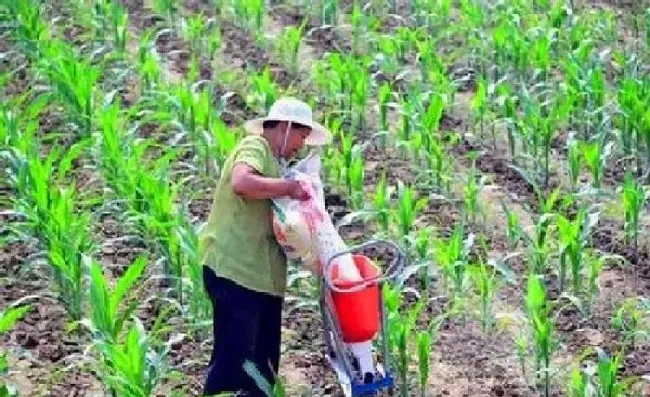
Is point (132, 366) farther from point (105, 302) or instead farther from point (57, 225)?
point (57, 225)

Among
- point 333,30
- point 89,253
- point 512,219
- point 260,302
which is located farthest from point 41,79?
point 260,302

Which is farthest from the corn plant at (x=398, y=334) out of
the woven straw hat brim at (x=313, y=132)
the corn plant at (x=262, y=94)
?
the corn plant at (x=262, y=94)

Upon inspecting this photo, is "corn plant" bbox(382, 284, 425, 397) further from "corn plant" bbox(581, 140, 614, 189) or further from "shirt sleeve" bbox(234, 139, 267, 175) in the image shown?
"corn plant" bbox(581, 140, 614, 189)

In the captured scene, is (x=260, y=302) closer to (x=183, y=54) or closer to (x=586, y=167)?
(x=586, y=167)

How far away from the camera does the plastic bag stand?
479 centimetres

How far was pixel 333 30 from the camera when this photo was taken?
10617mm

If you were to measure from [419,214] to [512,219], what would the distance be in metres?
0.88

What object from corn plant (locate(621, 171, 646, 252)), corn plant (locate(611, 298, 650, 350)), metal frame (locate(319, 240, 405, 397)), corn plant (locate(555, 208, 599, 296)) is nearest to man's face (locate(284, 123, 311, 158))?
metal frame (locate(319, 240, 405, 397))

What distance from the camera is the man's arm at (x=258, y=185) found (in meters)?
4.71

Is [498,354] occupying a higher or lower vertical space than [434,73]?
lower

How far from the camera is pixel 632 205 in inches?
255

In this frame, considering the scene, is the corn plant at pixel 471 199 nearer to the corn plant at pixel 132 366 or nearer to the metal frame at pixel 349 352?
the metal frame at pixel 349 352

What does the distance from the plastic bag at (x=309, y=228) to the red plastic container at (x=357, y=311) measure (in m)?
0.05

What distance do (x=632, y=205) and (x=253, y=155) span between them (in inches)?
95.4
